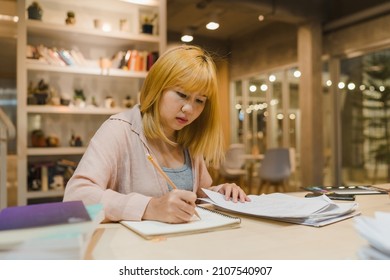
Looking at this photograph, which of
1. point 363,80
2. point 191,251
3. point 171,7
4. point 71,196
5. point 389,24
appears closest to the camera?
point 191,251

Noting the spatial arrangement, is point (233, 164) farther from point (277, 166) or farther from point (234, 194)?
point (234, 194)

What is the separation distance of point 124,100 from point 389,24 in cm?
346

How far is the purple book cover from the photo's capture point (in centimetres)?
56

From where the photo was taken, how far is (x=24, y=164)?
299cm

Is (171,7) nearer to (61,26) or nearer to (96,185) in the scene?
(61,26)

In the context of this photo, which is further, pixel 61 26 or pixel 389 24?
pixel 389 24

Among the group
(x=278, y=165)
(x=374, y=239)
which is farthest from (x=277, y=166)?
(x=374, y=239)

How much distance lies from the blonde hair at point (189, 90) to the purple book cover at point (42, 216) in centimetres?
57

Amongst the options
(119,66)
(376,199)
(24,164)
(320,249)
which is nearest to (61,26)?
(119,66)

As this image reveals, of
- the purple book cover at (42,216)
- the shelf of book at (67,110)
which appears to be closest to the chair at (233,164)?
the shelf of book at (67,110)

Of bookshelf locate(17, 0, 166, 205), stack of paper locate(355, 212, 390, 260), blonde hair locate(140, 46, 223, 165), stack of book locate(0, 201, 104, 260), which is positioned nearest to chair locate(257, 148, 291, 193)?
bookshelf locate(17, 0, 166, 205)

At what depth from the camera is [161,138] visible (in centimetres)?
130

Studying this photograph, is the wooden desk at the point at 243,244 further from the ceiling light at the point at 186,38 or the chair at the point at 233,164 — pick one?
the ceiling light at the point at 186,38

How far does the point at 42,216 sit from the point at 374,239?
0.54 meters
